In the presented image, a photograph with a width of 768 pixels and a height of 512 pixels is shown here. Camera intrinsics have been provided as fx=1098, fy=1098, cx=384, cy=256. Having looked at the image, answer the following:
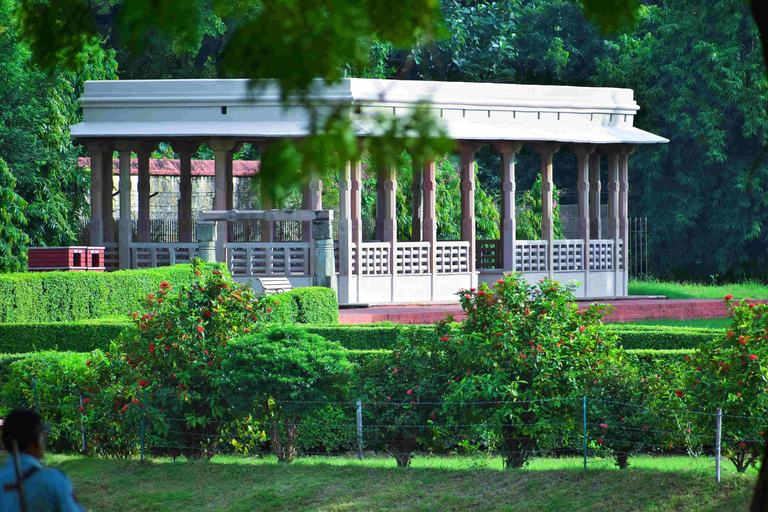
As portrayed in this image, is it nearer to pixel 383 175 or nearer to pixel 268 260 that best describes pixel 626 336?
pixel 383 175

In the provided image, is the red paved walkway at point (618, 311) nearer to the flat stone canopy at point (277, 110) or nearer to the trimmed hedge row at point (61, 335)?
the flat stone canopy at point (277, 110)

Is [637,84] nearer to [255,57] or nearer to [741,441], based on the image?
[741,441]

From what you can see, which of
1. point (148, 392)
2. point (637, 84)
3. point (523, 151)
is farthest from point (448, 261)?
point (523, 151)

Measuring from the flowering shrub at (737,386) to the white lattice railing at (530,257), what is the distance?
12537 millimetres

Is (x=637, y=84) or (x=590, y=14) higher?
(x=637, y=84)

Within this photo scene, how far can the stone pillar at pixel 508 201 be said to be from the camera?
21734mm

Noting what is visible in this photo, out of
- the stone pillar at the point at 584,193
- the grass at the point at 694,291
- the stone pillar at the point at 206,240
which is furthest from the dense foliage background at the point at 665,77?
the stone pillar at the point at 206,240

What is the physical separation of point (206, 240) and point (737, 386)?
11286 millimetres

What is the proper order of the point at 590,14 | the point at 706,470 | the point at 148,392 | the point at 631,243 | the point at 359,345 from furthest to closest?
the point at 631,243 < the point at 359,345 < the point at 148,392 < the point at 706,470 < the point at 590,14

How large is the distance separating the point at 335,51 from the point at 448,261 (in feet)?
59.8

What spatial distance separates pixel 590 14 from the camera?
458 cm

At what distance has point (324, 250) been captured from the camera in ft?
62.9

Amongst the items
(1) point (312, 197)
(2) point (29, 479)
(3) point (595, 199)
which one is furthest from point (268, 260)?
(2) point (29, 479)

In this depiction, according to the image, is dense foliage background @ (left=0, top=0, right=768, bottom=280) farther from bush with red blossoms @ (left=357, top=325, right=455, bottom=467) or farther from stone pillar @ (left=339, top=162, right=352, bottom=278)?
bush with red blossoms @ (left=357, top=325, right=455, bottom=467)
